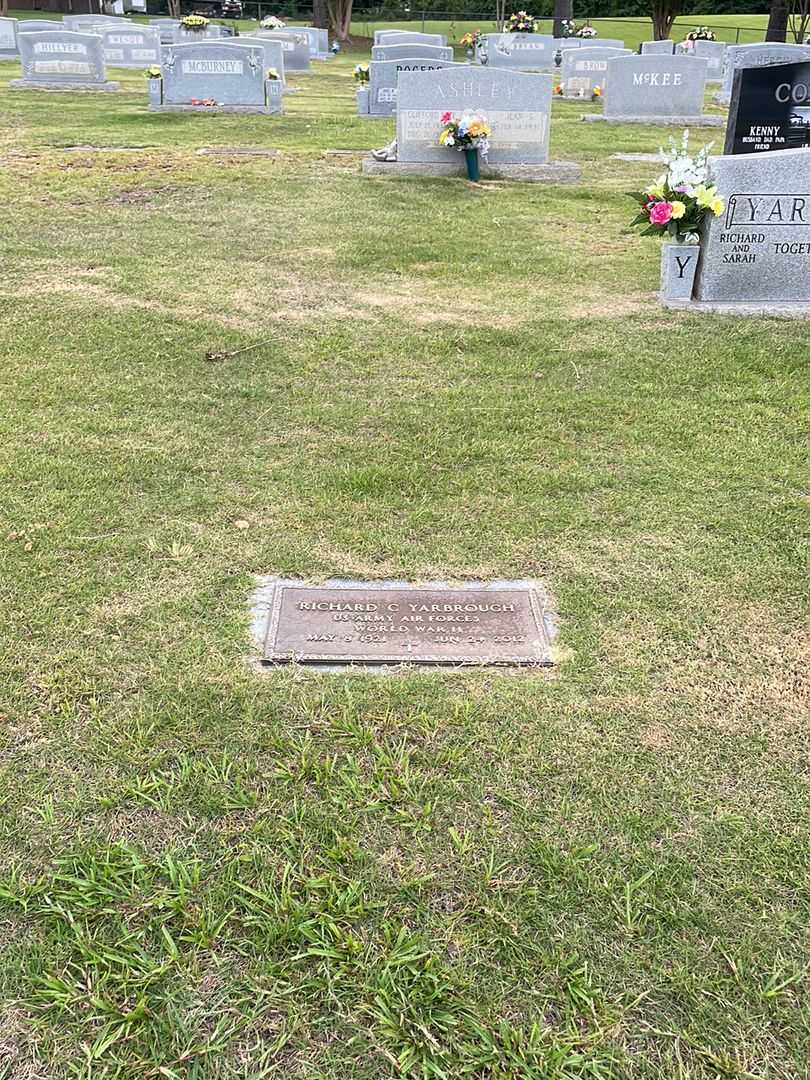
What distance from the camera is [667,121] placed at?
16016mm

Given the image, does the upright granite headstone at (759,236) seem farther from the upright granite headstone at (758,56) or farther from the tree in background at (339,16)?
the tree in background at (339,16)

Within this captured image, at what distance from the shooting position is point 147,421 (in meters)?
4.32

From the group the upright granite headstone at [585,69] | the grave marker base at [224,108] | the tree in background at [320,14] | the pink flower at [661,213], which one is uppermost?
the tree in background at [320,14]

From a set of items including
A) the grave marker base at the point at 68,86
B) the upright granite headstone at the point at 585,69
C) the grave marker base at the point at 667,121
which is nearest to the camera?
the grave marker base at the point at 667,121

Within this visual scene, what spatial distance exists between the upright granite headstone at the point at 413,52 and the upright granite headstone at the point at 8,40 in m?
11.9

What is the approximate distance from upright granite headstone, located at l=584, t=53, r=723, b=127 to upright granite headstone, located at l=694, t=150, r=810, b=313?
37.0ft

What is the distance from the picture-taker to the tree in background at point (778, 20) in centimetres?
2716

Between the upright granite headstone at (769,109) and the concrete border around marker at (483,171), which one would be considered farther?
the concrete border around marker at (483,171)

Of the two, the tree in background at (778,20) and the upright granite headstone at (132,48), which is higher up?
the tree in background at (778,20)

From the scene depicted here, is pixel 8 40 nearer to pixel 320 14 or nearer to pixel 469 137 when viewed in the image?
pixel 320 14

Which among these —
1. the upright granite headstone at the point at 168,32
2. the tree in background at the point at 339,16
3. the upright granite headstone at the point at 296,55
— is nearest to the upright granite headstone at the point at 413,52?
the upright granite headstone at the point at 296,55

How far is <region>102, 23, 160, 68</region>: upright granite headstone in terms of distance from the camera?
2516 centimetres

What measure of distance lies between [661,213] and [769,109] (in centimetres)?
352

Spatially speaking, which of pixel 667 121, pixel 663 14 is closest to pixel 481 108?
pixel 667 121
